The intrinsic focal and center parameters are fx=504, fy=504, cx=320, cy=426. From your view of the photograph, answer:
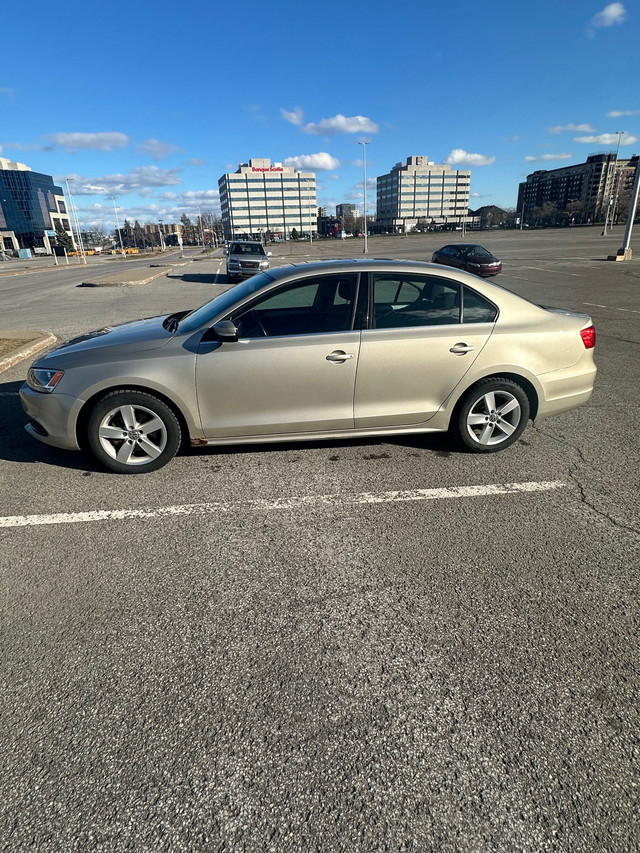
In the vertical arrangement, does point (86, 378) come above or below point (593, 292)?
above

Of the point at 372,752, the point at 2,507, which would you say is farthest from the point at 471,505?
the point at 2,507

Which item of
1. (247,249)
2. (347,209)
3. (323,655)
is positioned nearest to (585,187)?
(347,209)

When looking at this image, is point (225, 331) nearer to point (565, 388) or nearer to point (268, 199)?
point (565, 388)

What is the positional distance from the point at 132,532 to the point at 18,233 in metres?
143

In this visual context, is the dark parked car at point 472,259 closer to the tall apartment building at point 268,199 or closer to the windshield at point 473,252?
the windshield at point 473,252

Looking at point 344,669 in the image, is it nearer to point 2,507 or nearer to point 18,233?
point 2,507

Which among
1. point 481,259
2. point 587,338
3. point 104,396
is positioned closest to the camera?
point 104,396

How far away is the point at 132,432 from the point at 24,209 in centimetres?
14083

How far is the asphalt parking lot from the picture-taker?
1.70 metres

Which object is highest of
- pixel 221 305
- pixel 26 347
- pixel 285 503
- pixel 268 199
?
pixel 268 199

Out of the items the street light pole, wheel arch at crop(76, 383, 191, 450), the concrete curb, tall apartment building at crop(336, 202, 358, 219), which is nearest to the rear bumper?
wheel arch at crop(76, 383, 191, 450)

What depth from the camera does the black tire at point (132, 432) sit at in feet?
13.0

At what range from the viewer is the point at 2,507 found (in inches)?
146

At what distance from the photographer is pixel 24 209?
117062 millimetres
